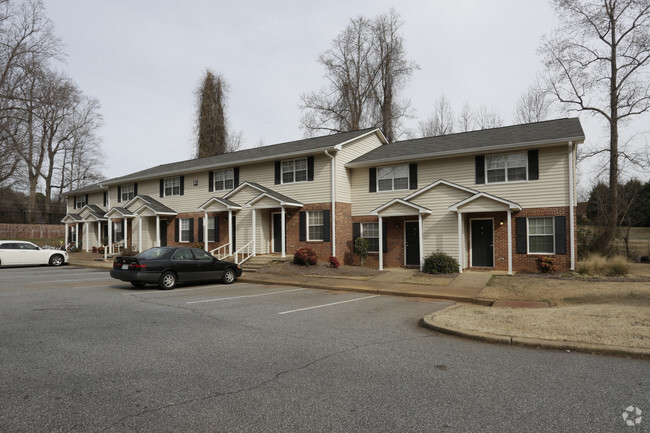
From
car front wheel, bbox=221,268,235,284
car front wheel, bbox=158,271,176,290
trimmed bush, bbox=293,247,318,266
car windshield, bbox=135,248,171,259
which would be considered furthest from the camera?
trimmed bush, bbox=293,247,318,266

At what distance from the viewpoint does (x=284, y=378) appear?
4555mm

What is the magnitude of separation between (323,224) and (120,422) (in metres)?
15.6

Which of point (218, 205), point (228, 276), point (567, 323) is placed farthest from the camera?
point (218, 205)

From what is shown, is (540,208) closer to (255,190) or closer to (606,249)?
(606,249)

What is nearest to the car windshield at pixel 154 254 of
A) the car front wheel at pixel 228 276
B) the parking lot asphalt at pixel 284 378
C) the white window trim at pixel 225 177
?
the car front wheel at pixel 228 276

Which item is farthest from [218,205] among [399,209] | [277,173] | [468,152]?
[468,152]

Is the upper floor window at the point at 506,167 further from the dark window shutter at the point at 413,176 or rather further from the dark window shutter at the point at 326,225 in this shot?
the dark window shutter at the point at 326,225

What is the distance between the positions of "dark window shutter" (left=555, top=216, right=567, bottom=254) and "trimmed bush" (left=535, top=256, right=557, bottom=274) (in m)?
0.45

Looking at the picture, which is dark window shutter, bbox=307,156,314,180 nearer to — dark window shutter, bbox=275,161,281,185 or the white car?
→ dark window shutter, bbox=275,161,281,185

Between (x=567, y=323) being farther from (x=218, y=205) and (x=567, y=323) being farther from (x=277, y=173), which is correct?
(x=218, y=205)

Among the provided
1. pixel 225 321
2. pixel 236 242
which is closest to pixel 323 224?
pixel 236 242

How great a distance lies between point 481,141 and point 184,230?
703 inches

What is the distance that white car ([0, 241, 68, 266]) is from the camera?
66.6 feet

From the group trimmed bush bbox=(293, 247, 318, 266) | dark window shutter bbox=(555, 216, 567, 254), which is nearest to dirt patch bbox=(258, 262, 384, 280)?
trimmed bush bbox=(293, 247, 318, 266)
